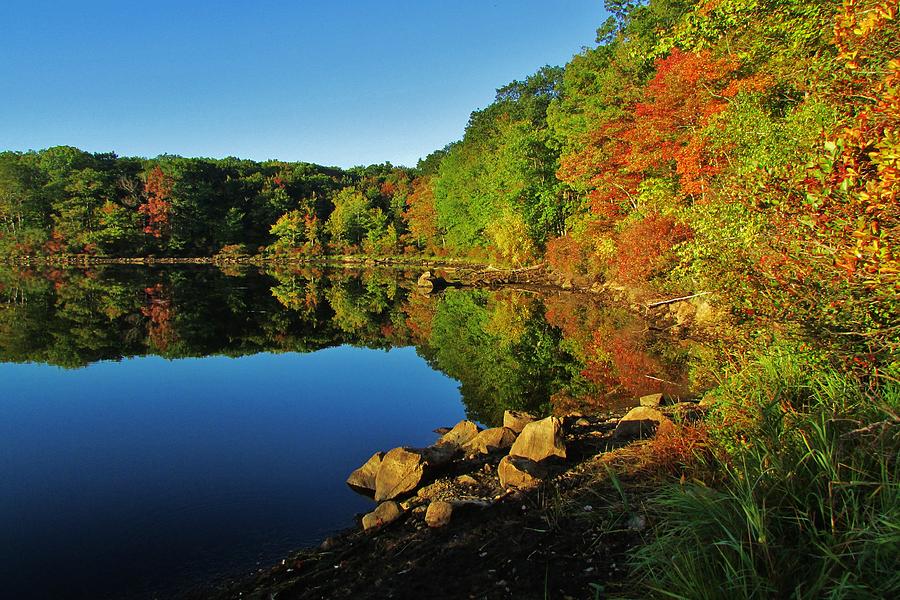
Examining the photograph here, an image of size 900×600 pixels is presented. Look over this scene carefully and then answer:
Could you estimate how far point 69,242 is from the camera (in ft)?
197

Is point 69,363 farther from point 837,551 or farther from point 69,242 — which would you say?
point 69,242

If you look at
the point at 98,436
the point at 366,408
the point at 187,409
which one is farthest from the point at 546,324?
the point at 98,436

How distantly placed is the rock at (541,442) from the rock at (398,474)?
137 cm

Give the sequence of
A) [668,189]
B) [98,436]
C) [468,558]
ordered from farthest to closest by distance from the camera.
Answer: [668,189] → [98,436] → [468,558]

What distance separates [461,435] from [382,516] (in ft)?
8.65

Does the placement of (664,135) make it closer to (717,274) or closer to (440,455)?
(717,274)

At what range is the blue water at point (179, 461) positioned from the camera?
20.0 feet

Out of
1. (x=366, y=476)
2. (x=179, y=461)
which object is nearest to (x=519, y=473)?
(x=366, y=476)

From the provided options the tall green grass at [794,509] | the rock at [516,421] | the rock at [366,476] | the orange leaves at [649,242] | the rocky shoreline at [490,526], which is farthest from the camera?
the orange leaves at [649,242]

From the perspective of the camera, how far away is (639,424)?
304 inches

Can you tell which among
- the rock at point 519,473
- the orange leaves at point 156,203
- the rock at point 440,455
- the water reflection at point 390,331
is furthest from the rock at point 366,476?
the orange leaves at point 156,203

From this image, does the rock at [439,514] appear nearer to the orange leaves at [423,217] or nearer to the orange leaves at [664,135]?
the orange leaves at [664,135]

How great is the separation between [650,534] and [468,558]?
5.71ft

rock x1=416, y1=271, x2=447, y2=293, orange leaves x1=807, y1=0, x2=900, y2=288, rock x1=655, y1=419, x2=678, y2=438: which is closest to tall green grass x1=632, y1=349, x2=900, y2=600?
rock x1=655, y1=419, x2=678, y2=438
